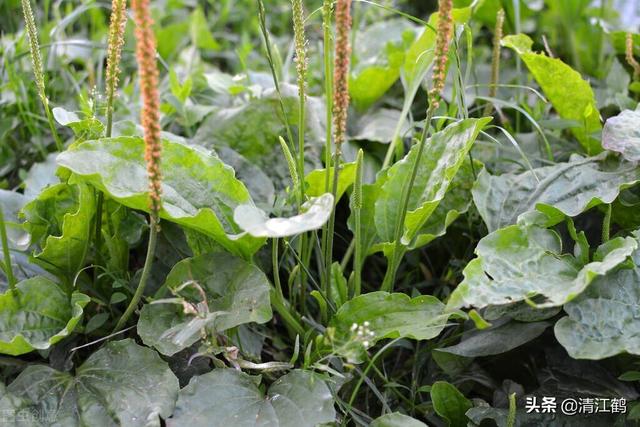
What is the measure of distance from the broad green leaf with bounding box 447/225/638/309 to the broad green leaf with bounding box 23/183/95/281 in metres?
0.74

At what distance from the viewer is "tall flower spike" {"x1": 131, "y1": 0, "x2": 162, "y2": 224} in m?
0.98

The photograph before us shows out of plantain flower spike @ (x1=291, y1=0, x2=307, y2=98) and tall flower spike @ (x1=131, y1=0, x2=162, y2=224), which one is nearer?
tall flower spike @ (x1=131, y1=0, x2=162, y2=224)

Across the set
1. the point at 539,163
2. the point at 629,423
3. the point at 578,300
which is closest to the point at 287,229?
the point at 578,300

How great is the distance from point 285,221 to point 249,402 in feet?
1.17

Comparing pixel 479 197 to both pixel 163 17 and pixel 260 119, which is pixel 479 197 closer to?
pixel 260 119

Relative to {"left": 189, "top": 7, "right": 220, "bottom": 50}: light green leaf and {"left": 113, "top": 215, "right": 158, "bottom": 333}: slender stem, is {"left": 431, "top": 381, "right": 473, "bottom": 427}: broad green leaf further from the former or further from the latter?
{"left": 189, "top": 7, "right": 220, "bottom": 50}: light green leaf

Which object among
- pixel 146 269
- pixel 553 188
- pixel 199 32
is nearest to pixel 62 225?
pixel 146 269

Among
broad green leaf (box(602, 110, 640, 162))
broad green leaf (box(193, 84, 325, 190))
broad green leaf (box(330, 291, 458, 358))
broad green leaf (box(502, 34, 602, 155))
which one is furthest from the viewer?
broad green leaf (box(193, 84, 325, 190))

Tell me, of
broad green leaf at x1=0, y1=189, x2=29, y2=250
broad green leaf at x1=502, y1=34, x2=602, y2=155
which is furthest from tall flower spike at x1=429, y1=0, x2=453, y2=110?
broad green leaf at x1=0, y1=189, x2=29, y2=250

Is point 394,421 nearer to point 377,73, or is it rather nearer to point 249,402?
point 249,402

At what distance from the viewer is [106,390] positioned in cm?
135

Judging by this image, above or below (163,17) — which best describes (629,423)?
below

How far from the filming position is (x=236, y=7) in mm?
3469

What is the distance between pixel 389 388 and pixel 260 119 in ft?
2.58
